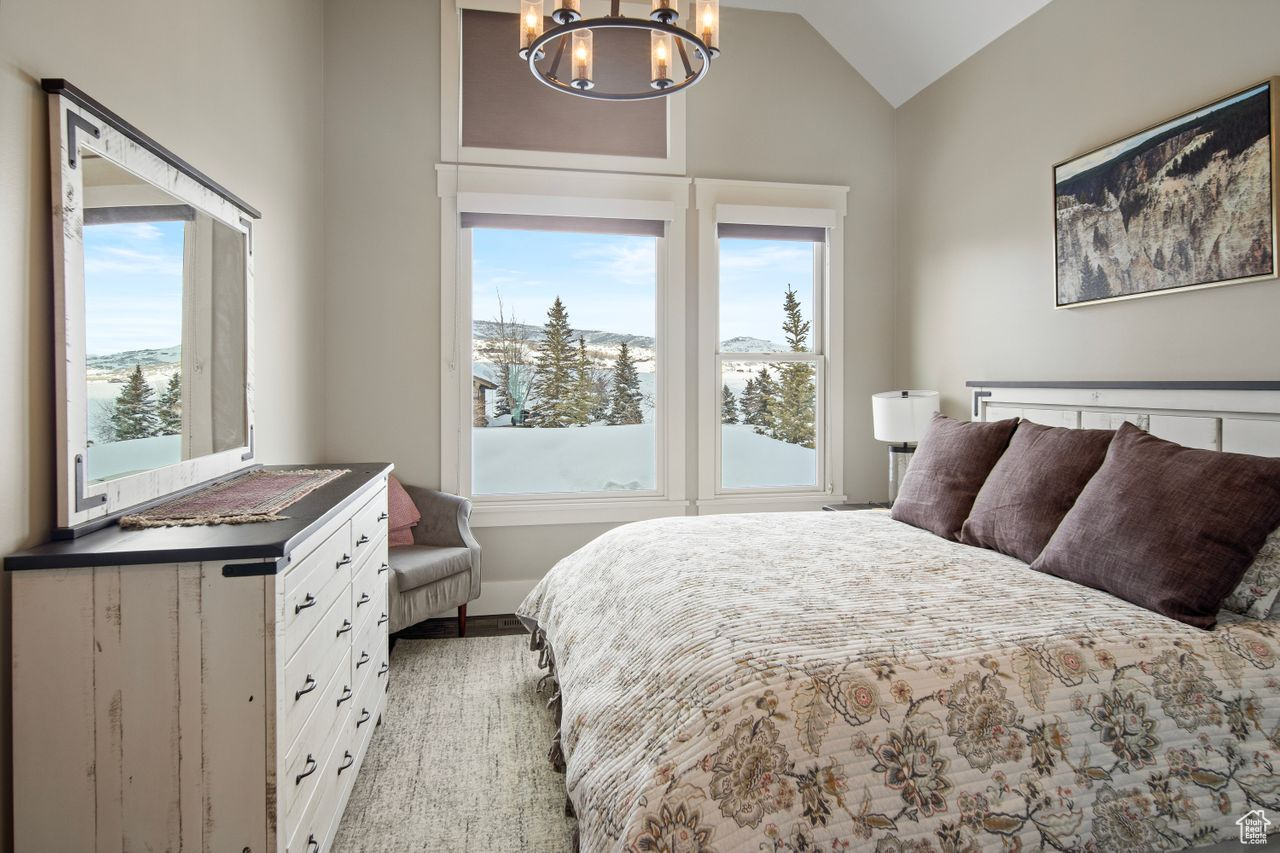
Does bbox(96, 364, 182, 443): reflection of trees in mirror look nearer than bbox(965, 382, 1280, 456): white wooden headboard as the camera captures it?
Yes

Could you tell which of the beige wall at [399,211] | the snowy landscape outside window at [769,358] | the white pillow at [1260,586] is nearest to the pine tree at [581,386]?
the beige wall at [399,211]

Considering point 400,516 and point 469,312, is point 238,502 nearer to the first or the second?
point 400,516

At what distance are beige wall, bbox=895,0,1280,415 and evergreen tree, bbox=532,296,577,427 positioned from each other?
2.01 metres

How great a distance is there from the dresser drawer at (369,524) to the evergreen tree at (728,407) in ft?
6.89

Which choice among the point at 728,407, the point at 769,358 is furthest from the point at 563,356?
the point at 769,358

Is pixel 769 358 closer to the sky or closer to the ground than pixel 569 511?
closer to the sky

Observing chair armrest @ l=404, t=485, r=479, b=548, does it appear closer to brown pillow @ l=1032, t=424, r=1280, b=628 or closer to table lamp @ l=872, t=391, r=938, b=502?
table lamp @ l=872, t=391, r=938, b=502

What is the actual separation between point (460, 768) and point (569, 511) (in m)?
1.78

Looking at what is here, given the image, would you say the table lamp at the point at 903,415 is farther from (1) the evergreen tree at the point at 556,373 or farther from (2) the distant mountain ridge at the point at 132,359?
(2) the distant mountain ridge at the point at 132,359

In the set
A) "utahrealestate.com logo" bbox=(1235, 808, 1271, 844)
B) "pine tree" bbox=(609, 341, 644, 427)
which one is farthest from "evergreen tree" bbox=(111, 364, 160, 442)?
"utahrealestate.com logo" bbox=(1235, 808, 1271, 844)

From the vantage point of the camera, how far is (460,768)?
232 centimetres

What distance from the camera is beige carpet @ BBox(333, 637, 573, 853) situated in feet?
6.47

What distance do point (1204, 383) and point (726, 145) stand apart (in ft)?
8.69

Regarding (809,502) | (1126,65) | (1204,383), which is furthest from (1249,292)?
(809,502)
